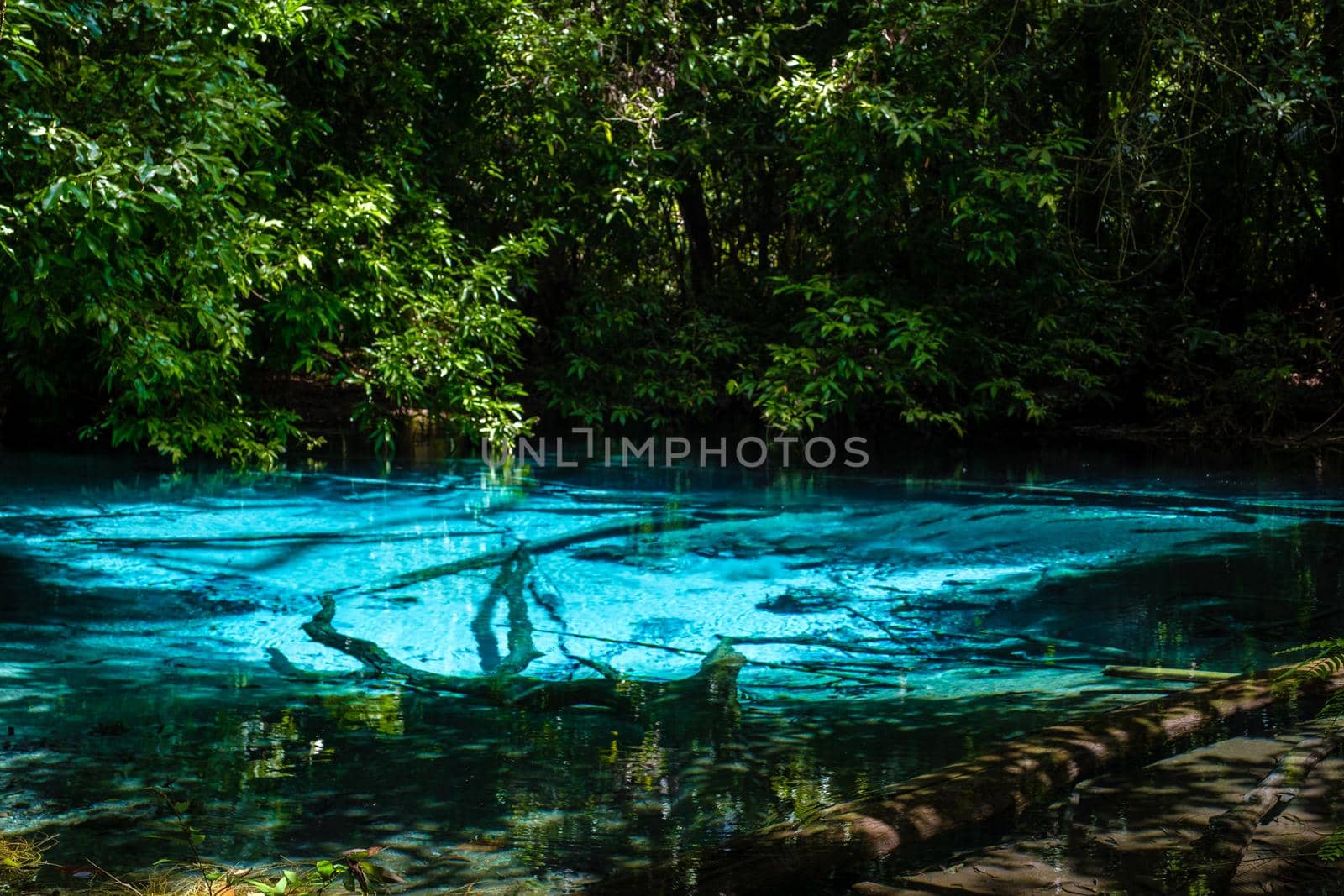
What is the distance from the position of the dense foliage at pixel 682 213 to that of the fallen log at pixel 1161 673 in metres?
3.92

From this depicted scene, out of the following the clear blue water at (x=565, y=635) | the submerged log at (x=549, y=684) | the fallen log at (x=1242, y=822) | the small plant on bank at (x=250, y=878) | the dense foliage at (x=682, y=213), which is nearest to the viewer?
the small plant on bank at (x=250, y=878)

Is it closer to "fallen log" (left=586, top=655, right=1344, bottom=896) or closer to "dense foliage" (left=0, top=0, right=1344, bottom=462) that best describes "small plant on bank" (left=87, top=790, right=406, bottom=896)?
"fallen log" (left=586, top=655, right=1344, bottom=896)

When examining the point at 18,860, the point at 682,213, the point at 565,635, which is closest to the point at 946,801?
the point at 18,860

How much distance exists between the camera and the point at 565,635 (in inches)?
187

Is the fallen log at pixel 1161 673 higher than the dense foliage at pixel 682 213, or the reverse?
the dense foliage at pixel 682 213

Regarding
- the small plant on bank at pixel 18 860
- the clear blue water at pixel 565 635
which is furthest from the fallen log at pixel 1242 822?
the small plant on bank at pixel 18 860

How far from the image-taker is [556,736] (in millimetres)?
3473

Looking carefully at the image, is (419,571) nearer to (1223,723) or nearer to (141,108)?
(141,108)

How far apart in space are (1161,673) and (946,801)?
70.6 inches

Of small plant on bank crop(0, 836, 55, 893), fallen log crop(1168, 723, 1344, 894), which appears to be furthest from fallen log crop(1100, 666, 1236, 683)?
small plant on bank crop(0, 836, 55, 893)

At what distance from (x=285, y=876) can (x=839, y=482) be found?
7112 millimetres

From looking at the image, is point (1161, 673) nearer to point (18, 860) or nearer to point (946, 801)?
point (946, 801)

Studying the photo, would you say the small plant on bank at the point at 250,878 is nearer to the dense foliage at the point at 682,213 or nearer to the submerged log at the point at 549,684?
the submerged log at the point at 549,684

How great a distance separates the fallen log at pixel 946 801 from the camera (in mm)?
2221
